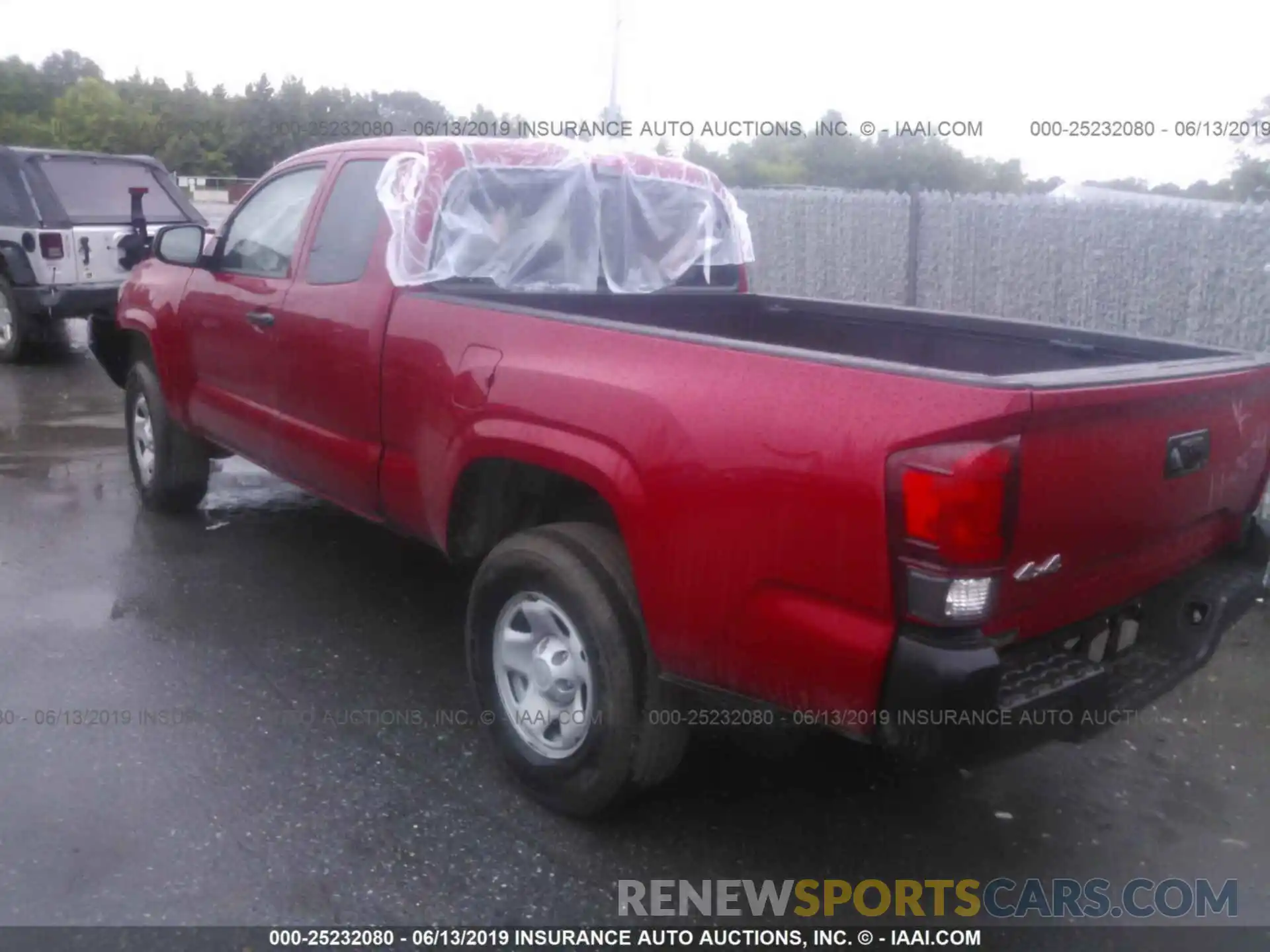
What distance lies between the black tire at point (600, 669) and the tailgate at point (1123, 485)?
3.24 feet

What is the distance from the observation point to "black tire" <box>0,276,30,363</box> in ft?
35.1

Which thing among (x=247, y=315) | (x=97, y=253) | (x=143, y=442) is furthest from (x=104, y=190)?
(x=247, y=315)

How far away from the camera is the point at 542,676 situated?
338cm

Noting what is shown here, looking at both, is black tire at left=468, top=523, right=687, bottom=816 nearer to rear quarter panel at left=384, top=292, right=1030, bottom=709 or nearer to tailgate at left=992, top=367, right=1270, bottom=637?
rear quarter panel at left=384, top=292, right=1030, bottom=709

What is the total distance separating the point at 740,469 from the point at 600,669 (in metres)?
0.75

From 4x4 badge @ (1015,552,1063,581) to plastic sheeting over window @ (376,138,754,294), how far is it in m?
2.34

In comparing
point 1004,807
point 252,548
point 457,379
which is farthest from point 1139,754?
point 252,548

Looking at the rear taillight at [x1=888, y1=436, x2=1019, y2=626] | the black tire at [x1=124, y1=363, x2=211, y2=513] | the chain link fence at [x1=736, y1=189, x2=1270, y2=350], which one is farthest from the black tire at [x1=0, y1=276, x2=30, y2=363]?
the rear taillight at [x1=888, y1=436, x2=1019, y2=626]

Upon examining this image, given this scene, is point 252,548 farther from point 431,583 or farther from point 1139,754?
point 1139,754

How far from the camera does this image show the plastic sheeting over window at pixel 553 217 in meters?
4.10

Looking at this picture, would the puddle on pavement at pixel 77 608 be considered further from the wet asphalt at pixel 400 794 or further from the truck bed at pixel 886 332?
the truck bed at pixel 886 332

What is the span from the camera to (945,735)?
2.54m

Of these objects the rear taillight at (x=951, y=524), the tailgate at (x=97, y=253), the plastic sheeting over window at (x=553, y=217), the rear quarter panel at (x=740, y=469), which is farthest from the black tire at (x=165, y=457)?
the tailgate at (x=97, y=253)

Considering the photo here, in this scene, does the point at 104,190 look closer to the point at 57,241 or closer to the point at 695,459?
the point at 57,241
